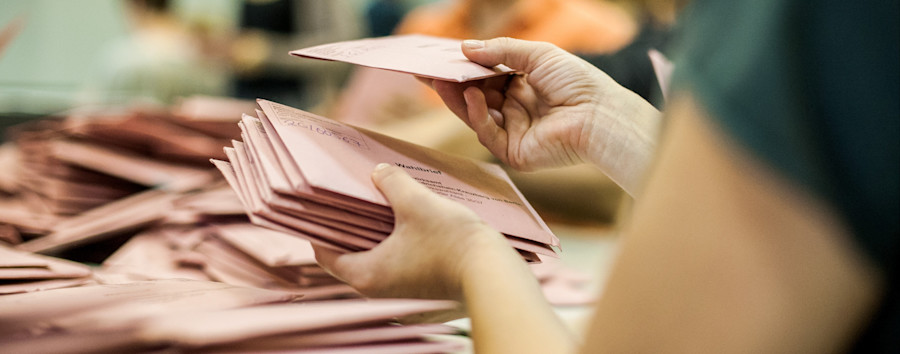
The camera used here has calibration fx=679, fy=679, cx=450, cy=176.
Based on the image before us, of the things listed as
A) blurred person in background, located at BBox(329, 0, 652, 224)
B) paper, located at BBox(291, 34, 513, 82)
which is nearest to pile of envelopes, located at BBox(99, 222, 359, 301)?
paper, located at BBox(291, 34, 513, 82)

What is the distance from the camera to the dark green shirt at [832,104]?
0.31 meters

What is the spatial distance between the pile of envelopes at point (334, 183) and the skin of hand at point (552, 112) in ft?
0.30

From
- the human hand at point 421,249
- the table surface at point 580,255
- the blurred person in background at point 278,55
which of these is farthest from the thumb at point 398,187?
the blurred person in background at point 278,55

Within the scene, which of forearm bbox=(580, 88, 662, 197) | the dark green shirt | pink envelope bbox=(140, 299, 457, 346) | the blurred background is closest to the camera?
the dark green shirt

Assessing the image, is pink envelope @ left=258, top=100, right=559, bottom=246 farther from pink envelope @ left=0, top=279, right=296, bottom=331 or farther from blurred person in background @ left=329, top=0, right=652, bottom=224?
blurred person in background @ left=329, top=0, right=652, bottom=224

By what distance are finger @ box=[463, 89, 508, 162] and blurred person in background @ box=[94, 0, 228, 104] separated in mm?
1856

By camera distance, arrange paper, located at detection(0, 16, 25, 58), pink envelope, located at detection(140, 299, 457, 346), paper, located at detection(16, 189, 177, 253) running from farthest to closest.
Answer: paper, located at detection(0, 16, 25, 58) < paper, located at detection(16, 189, 177, 253) < pink envelope, located at detection(140, 299, 457, 346)

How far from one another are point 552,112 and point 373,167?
28 cm

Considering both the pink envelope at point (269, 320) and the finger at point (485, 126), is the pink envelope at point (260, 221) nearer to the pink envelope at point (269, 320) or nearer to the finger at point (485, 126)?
the pink envelope at point (269, 320)

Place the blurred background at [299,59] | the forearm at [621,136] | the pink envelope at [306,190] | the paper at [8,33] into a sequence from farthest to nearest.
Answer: the blurred background at [299,59] < the paper at [8,33] < the forearm at [621,136] < the pink envelope at [306,190]

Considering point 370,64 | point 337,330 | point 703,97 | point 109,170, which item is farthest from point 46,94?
point 703,97

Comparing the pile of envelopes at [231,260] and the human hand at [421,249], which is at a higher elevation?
the human hand at [421,249]

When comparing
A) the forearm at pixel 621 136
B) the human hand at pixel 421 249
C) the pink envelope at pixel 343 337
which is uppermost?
the forearm at pixel 621 136

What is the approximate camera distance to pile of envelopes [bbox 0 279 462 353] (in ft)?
1.41
